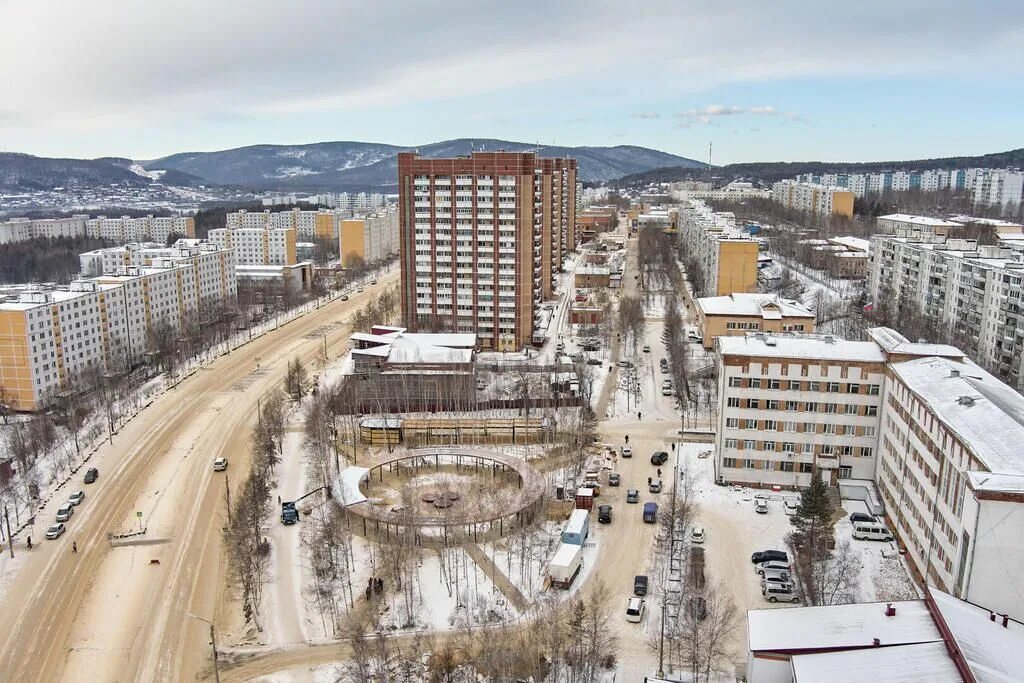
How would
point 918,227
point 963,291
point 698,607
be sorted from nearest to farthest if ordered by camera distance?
1. point 698,607
2. point 963,291
3. point 918,227

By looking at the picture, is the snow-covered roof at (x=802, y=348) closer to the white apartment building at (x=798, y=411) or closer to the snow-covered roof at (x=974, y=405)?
the white apartment building at (x=798, y=411)

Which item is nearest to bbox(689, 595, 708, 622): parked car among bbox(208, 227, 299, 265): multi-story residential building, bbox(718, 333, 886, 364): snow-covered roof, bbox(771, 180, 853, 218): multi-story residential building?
bbox(718, 333, 886, 364): snow-covered roof

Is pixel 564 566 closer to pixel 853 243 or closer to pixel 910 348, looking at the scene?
pixel 910 348

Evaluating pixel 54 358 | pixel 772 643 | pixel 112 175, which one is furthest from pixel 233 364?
pixel 112 175

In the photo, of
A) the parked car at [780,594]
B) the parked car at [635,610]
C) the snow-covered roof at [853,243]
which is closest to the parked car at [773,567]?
the parked car at [780,594]

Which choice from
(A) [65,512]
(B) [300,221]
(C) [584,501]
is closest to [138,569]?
(A) [65,512]

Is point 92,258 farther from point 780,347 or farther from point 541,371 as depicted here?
point 780,347
